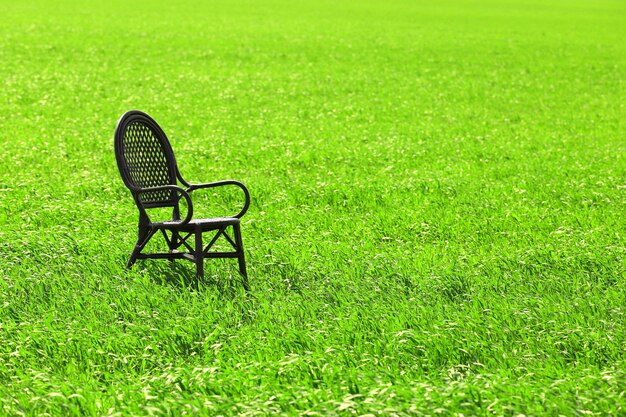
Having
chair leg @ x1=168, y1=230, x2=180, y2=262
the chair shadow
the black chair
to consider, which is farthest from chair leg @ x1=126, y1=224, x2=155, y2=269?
chair leg @ x1=168, y1=230, x2=180, y2=262

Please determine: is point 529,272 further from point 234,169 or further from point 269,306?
point 234,169

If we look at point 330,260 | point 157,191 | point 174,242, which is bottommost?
point 330,260

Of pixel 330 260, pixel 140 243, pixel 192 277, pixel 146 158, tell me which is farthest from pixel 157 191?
pixel 330 260

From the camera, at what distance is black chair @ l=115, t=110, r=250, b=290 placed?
7.36 m

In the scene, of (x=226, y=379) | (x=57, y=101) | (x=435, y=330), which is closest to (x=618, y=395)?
(x=435, y=330)

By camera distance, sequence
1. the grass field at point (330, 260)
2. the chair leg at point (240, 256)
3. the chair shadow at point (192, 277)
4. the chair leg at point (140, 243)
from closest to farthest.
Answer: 1. the grass field at point (330, 260)
2. the chair shadow at point (192, 277)
3. the chair leg at point (240, 256)
4. the chair leg at point (140, 243)

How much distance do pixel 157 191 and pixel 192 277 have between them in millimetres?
807

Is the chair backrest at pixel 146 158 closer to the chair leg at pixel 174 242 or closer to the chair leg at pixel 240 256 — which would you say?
the chair leg at pixel 174 242

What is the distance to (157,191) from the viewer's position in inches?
302

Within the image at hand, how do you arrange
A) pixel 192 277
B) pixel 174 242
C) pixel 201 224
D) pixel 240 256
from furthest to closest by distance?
pixel 174 242
pixel 192 277
pixel 240 256
pixel 201 224

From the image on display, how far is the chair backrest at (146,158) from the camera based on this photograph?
793 cm

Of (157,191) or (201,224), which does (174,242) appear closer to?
(157,191)

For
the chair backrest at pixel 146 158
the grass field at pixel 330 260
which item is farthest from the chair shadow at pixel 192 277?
the chair backrest at pixel 146 158

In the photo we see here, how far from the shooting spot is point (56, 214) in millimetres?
10359
